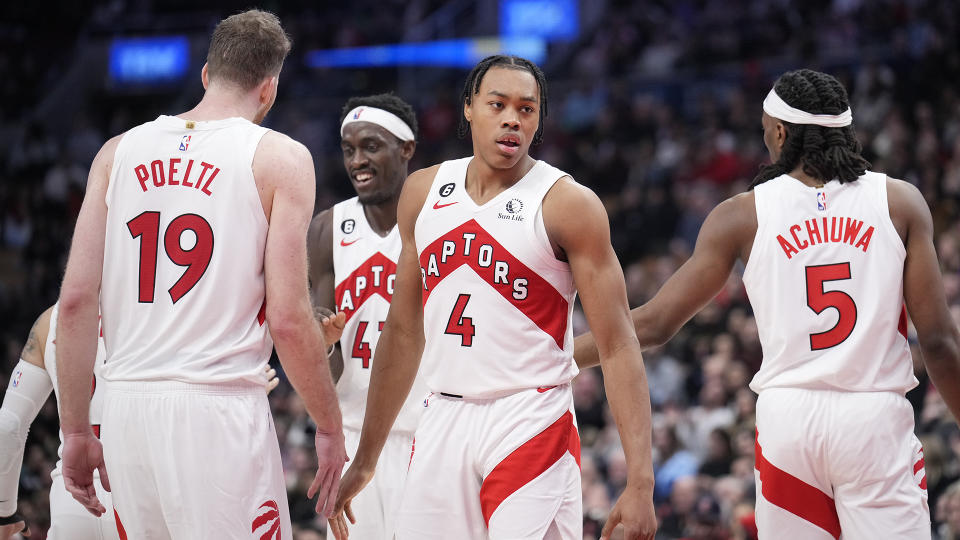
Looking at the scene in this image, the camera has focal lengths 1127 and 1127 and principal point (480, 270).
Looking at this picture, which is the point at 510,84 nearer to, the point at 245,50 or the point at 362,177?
the point at 245,50

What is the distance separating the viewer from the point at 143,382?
4.34 meters

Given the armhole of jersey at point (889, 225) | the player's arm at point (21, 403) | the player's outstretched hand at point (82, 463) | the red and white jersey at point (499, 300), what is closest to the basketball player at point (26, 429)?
the player's arm at point (21, 403)

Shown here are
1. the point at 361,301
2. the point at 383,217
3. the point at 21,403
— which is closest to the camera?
the point at 21,403

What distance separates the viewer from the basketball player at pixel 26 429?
552 cm

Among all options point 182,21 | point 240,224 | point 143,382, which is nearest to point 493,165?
point 240,224

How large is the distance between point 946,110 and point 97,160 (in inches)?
502

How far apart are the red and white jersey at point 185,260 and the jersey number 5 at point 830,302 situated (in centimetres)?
224

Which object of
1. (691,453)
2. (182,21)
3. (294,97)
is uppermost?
(182,21)

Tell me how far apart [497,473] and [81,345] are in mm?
1693

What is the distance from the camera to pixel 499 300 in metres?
4.59

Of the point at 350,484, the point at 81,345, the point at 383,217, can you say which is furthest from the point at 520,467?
the point at 383,217

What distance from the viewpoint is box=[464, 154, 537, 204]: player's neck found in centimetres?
478

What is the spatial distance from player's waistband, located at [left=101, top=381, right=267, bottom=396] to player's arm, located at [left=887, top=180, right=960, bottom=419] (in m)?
2.80

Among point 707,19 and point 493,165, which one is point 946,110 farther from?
point 493,165
